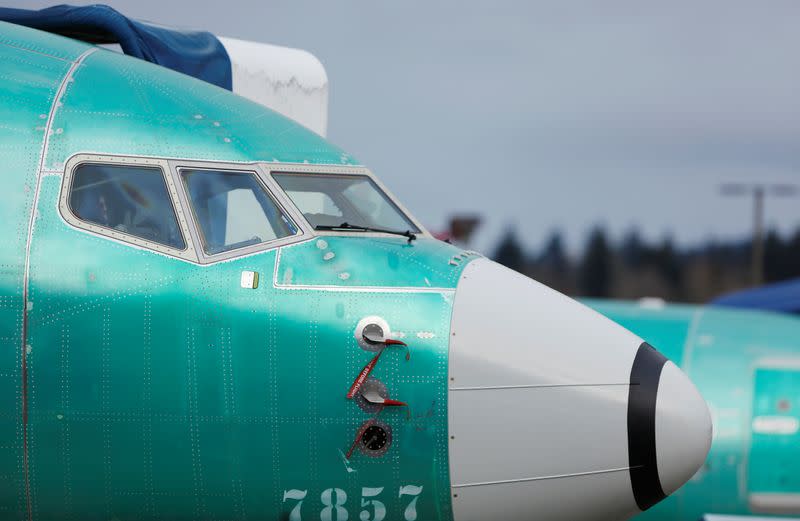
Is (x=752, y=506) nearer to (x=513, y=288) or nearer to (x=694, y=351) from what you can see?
(x=694, y=351)

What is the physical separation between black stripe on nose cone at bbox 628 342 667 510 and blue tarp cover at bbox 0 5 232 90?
5.52 meters

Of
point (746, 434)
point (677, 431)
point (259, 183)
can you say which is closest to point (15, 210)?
point (259, 183)

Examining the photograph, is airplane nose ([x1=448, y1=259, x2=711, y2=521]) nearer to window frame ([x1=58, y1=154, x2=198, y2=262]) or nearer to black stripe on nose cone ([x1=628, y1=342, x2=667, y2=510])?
black stripe on nose cone ([x1=628, y1=342, x2=667, y2=510])

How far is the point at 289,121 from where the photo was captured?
9.60 m

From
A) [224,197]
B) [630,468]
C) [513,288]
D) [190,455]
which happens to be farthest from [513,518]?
[224,197]

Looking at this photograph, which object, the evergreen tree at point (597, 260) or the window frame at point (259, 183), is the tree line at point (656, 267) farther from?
the window frame at point (259, 183)

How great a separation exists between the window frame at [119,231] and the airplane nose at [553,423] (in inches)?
83.1

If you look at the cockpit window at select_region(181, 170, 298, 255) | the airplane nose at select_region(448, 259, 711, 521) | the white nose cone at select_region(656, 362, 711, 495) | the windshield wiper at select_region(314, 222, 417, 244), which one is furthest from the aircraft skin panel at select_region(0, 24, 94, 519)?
the white nose cone at select_region(656, 362, 711, 495)

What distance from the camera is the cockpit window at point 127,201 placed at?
8438 millimetres

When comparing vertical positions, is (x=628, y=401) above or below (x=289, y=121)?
below

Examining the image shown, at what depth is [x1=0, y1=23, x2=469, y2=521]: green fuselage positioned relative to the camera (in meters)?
8.18

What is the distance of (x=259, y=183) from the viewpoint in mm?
8766

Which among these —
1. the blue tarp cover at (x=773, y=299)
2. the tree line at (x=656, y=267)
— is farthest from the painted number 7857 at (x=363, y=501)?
the tree line at (x=656, y=267)

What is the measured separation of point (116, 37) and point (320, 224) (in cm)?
320
